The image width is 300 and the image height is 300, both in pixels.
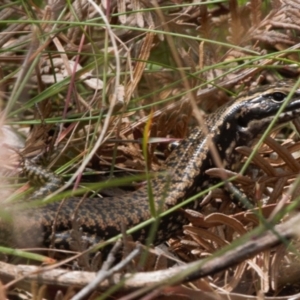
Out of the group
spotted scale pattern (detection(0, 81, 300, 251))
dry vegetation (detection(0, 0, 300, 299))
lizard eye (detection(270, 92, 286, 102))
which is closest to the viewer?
dry vegetation (detection(0, 0, 300, 299))

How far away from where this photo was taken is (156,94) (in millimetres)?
4094

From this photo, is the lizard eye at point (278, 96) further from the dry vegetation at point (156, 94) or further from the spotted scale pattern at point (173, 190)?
the dry vegetation at point (156, 94)

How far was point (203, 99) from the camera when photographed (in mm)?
4211

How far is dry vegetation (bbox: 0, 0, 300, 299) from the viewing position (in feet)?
10.1

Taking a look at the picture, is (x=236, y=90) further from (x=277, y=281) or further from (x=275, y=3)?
(x=277, y=281)

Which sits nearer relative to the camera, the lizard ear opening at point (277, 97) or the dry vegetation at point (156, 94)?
the dry vegetation at point (156, 94)

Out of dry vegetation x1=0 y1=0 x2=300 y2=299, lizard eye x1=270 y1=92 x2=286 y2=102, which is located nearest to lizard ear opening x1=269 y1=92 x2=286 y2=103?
lizard eye x1=270 y1=92 x2=286 y2=102

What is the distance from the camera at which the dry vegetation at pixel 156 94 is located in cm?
308

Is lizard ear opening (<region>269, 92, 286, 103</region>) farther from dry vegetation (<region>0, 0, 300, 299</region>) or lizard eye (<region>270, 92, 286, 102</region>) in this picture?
dry vegetation (<region>0, 0, 300, 299</region>)

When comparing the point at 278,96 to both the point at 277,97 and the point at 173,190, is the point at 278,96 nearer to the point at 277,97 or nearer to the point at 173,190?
the point at 277,97

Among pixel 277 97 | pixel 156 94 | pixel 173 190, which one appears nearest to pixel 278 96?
pixel 277 97

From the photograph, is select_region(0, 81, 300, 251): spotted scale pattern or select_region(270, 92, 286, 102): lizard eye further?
select_region(270, 92, 286, 102): lizard eye

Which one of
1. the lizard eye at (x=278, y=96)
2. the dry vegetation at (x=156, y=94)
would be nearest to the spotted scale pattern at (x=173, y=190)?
the lizard eye at (x=278, y=96)

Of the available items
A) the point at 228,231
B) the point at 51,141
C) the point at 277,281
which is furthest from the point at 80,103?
the point at 277,281
